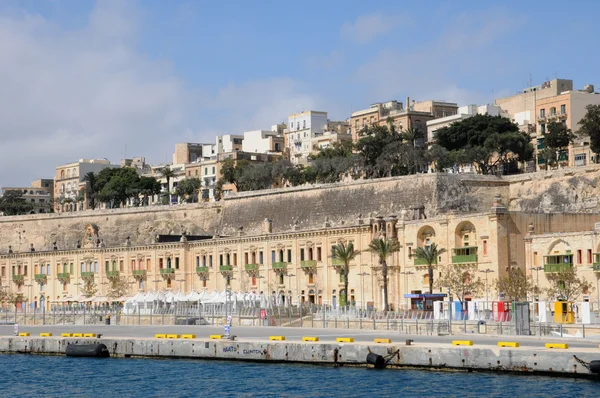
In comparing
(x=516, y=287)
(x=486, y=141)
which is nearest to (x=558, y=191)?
(x=486, y=141)

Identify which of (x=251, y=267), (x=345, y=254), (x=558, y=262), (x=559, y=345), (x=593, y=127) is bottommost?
(x=559, y=345)

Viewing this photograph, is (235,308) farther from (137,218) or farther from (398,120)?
(398,120)

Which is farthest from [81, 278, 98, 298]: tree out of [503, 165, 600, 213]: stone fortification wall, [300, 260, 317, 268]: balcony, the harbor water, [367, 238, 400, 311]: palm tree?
the harbor water

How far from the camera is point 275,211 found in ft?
385

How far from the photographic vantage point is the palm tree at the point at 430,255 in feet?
262

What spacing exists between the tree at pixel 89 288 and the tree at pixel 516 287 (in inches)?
2128

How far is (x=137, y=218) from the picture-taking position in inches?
5226

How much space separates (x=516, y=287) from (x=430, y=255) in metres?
9.50

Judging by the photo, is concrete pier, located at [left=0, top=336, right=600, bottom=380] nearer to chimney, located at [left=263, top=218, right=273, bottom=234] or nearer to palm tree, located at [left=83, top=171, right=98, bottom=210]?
chimney, located at [left=263, top=218, right=273, bottom=234]

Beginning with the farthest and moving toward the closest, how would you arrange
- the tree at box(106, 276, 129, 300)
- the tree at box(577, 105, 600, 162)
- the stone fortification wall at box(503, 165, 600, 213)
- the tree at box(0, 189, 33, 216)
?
the tree at box(0, 189, 33, 216) → the tree at box(106, 276, 129, 300) → the tree at box(577, 105, 600, 162) → the stone fortification wall at box(503, 165, 600, 213)

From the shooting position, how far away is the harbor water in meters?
47.2

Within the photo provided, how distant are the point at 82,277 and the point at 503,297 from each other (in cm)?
5810

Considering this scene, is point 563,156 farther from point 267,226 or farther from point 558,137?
point 267,226

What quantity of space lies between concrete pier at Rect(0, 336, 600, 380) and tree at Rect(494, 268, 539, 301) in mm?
20406
